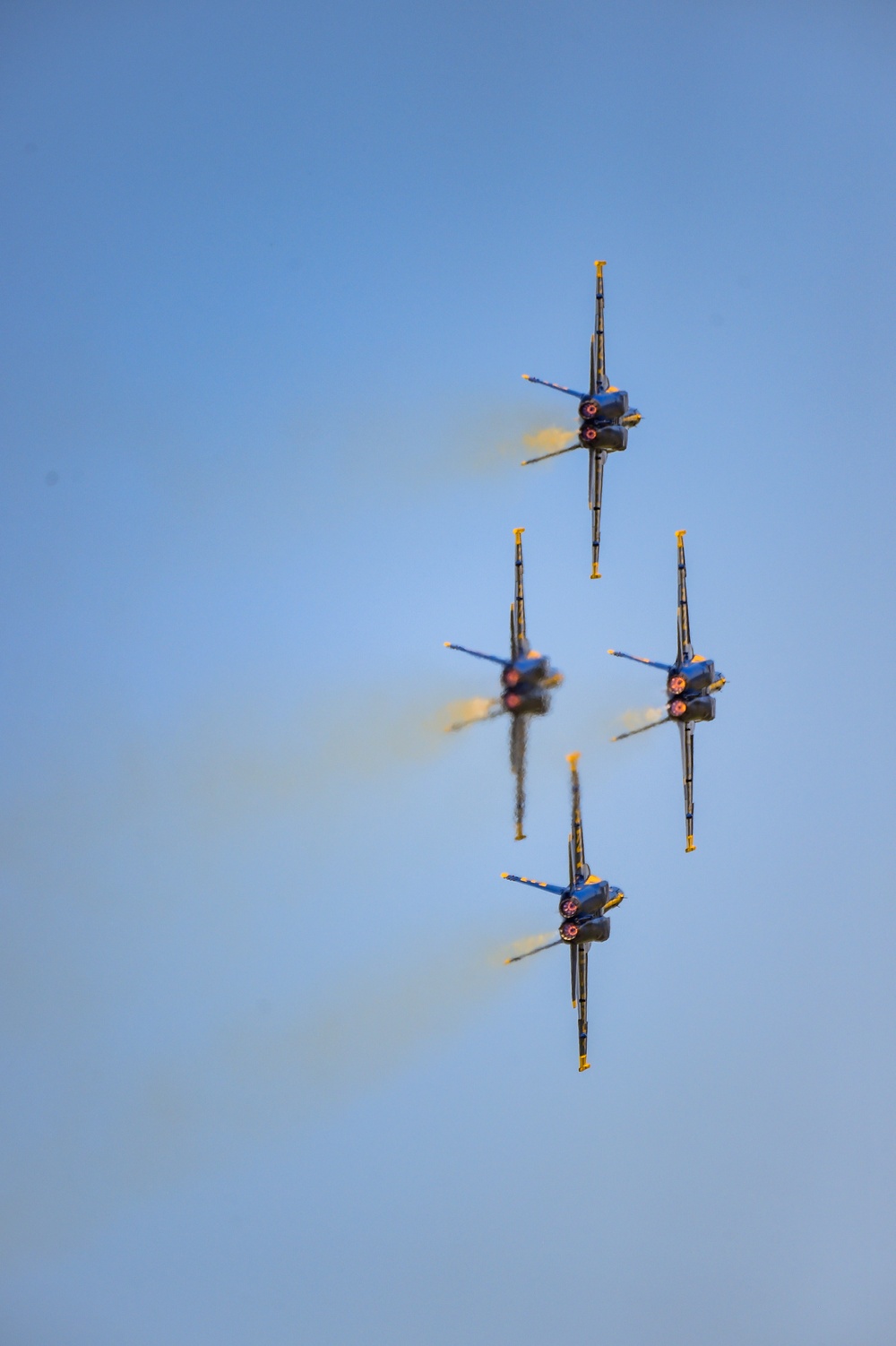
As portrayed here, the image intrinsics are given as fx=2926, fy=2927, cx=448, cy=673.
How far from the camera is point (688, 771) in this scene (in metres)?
109

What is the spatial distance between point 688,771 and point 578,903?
9.65 meters

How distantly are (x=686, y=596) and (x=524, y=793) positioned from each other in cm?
1191

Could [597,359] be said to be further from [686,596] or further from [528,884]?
[528,884]

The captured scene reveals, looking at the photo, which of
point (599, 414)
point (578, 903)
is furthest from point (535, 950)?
point (599, 414)

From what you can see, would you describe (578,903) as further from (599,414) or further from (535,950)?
(599,414)

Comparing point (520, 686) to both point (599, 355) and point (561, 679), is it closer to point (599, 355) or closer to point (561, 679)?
point (561, 679)

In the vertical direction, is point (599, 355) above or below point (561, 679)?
above

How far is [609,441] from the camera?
337 ft

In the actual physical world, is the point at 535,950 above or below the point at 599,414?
below

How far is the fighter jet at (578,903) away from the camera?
334 ft

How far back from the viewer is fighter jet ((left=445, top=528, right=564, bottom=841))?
97.8 m

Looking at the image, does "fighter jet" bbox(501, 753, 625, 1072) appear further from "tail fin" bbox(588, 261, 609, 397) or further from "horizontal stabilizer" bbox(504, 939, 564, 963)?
"tail fin" bbox(588, 261, 609, 397)

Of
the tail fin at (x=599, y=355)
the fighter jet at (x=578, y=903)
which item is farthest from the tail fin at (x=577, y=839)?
the tail fin at (x=599, y=355)

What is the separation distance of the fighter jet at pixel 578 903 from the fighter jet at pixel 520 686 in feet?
8.87
